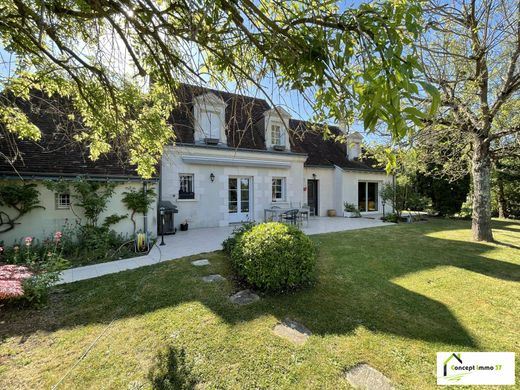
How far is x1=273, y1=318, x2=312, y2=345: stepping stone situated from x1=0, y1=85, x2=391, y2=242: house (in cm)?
450

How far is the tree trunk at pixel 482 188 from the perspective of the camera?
897cm

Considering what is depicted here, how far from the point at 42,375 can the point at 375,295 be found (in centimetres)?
528

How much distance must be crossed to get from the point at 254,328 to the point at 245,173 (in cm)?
1039

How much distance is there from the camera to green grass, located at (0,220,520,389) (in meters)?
2.92

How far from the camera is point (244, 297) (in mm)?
4723

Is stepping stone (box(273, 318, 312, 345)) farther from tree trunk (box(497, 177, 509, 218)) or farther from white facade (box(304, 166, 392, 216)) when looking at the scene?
tree trunk (box(497, 177, 509, 218))

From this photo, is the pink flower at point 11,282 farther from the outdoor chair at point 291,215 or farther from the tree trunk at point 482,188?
the tree trunk at point 482,188

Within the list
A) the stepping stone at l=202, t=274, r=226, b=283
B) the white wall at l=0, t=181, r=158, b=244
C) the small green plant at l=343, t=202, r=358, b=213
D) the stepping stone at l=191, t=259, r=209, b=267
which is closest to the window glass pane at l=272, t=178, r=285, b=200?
the small green plant at l=343, t=202, r=358, b=213

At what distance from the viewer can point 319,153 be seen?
1834cm

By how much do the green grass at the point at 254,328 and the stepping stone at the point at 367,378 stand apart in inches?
3.2

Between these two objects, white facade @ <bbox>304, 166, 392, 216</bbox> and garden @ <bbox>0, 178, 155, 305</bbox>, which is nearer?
garden @ <bbox>0, 178, 155, 305</bbox>

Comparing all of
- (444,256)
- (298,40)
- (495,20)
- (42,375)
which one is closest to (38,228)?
(42,375)

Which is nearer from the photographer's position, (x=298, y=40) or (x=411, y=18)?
(x=411, y=18)

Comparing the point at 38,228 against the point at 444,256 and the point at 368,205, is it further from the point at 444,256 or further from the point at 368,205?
the point at 368,205
